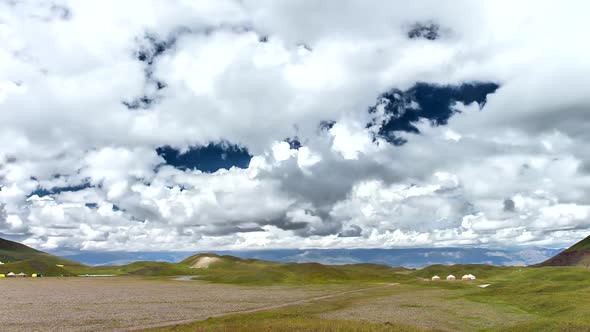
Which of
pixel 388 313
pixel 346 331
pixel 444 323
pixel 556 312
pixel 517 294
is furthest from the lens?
pixel 517 294

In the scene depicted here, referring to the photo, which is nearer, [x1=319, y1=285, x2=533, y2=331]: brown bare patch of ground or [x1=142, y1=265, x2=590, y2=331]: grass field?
[x1=142, y1=265, x2=590, y2=331]: grass field

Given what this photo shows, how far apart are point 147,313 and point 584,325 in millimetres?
69187

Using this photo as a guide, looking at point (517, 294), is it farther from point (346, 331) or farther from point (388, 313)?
point (346, 331)

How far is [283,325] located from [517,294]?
86.2 meters

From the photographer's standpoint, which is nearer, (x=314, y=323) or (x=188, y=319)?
(x=314, y=323)

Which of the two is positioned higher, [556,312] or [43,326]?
[43,326]

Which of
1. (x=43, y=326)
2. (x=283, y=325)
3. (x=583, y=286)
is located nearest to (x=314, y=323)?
(x=283, y=325)

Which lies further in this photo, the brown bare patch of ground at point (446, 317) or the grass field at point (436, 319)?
the brown bare patch of ground at point (446, 317)

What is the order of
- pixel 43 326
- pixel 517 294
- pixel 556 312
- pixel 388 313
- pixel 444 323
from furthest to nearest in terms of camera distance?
pixel 517 294
pixel 388 313
pixel 556 312
pixel 444 323
pixel 43 326

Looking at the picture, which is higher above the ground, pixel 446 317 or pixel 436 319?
pixel 436 319

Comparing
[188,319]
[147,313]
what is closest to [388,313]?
[188,319]

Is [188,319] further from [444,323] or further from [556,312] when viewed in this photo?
[556,312]

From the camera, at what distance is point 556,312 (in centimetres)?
7456

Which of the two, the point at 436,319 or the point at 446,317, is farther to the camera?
the point at 446,317
